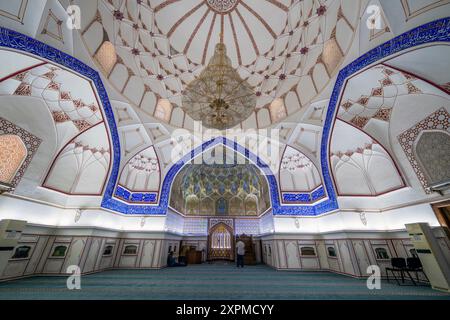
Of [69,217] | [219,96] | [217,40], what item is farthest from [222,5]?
[69,217]

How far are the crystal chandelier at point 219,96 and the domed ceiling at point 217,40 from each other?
7.35ft

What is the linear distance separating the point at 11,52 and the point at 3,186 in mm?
3314

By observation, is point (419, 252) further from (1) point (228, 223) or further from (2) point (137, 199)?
(2) point (137, 199)

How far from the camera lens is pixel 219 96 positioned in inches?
163

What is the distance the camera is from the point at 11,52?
140 inches

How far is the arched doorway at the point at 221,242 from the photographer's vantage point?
1059 centimetres

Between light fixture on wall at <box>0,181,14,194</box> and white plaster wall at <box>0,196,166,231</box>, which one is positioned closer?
light fixture on wall at <box>0,181,14,194</box>

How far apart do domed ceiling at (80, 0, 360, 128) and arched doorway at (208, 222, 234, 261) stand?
695 cm

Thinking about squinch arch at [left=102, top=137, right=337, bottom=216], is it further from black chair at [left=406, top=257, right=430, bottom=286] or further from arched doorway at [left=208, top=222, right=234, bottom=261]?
arched doorway at [left=208, top=222, right=234, bottom=261]

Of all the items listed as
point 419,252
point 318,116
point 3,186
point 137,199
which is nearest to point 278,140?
point 318,116

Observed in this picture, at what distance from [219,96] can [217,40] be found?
5.10 meters

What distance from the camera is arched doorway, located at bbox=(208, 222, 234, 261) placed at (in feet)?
34.7

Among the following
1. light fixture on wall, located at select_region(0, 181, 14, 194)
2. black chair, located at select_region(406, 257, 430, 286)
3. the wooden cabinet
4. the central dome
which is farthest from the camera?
the wooden cabinet

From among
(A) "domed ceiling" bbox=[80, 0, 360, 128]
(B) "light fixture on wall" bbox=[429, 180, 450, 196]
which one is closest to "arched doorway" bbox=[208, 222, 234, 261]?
(A) "domed ceiling" bbox=[80, 0, 360, 128]
